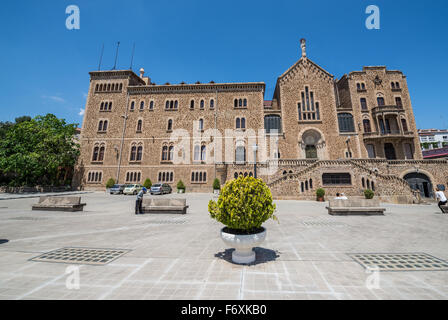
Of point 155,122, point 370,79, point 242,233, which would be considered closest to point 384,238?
point 242,233

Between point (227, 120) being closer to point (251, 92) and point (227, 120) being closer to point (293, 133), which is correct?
point (251, 92)

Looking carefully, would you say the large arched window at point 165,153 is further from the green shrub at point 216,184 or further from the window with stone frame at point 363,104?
the window with stone frame at point 363,104

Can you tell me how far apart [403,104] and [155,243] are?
120ft

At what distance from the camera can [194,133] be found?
26422 mm

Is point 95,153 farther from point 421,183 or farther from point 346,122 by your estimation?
point 421,183

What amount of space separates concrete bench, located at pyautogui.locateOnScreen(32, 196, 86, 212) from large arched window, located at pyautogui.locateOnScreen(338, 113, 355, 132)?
30358 mm

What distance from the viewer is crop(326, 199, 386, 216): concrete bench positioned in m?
9.47

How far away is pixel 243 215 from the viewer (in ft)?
12.4

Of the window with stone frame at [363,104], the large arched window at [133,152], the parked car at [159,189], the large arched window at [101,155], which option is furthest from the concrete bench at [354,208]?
the large arched window at [101,155]

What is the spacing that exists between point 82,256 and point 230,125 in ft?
78.1

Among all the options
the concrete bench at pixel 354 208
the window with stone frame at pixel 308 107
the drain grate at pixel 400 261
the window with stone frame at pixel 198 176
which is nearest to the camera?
the drain grate at pixel 400 261

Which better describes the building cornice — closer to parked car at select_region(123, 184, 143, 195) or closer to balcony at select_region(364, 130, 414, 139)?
parked car at select_region(123, 184, 143, 195)

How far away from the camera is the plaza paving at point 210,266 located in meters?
2.73

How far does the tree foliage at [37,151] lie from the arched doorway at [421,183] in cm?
4344
